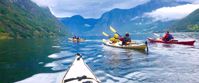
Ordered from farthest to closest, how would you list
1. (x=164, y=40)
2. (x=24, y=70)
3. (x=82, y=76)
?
(x=164, y=40) → (x=24, y=70) → (x=82, y=76)

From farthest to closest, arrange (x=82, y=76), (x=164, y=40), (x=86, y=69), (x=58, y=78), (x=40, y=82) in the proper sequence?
(x=164, y=40), (x=58, y=78), (x=40, y=82), (x=86, y=69), (x=82, y=76)

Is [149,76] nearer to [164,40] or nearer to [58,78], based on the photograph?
[58,78]

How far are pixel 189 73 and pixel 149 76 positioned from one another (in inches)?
206

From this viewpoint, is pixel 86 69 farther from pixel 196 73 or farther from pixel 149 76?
pixel 196 73

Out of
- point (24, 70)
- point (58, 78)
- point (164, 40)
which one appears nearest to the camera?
point (58, 78)

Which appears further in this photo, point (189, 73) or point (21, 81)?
point (189, 73)

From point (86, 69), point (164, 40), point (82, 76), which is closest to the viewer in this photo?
point (82, 76)

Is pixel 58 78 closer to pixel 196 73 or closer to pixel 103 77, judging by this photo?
pixel 103 77

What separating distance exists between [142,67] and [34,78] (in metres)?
15.2

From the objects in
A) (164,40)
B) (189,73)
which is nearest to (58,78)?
(189,73)

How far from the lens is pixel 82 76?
86.2ft

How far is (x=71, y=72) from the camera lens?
91.0ft

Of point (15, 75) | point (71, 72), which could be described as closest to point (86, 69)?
point (71, 72)

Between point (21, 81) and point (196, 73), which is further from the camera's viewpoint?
point (196, 73)
